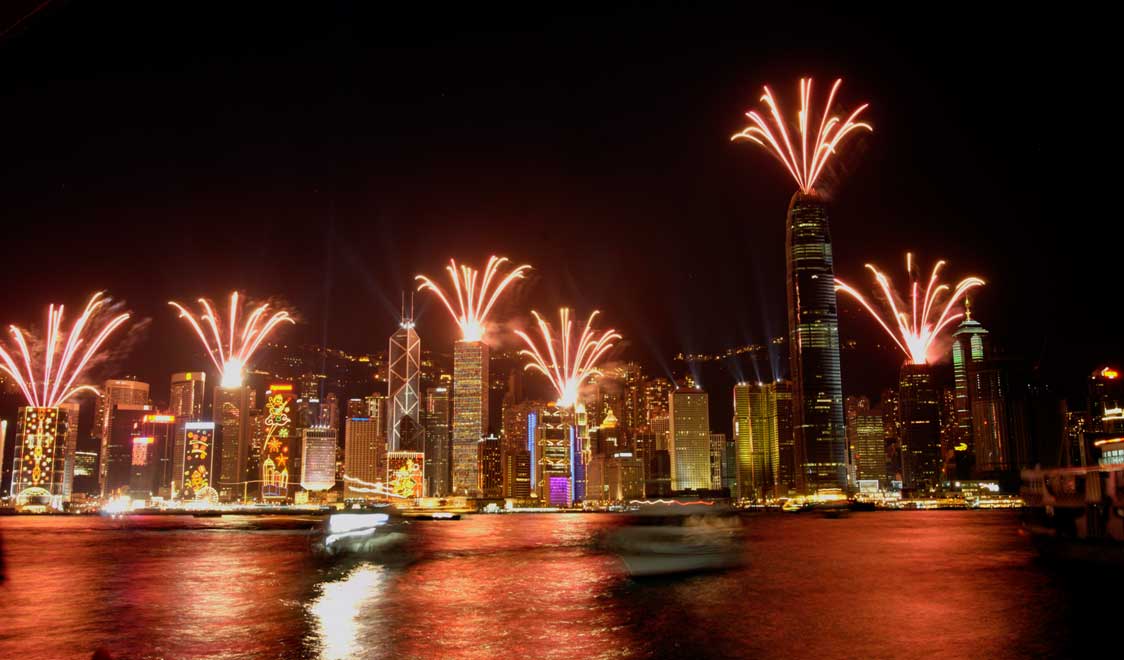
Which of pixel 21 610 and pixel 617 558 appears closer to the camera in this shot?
pixel 21 610

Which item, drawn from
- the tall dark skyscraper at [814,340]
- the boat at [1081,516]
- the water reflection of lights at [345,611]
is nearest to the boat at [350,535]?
the water reflection of lights at [345,611]

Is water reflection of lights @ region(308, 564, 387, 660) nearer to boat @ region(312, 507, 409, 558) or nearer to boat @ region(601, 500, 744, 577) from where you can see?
boat @ region(312, 507, 409, 558)

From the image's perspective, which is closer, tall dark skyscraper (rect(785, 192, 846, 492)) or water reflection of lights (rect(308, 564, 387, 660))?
water reflection of lights (rect(308, 564, 387, 660))

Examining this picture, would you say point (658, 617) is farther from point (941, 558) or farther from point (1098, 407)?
point (1098, 407)

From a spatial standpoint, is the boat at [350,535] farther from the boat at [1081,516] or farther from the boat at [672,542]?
the boat at [1081,516]

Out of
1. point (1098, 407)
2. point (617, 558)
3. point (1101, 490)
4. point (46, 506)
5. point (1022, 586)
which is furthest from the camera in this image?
point (46, 506)

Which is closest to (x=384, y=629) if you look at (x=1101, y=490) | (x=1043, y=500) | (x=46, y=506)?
(x=1101, y=490)

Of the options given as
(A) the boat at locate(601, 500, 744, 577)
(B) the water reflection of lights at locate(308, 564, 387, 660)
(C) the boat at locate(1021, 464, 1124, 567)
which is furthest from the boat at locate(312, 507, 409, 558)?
(C) the boat at locate(1021, 464, 1124, 567)
